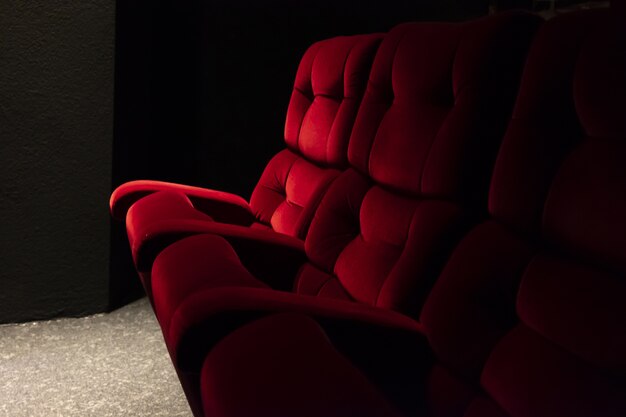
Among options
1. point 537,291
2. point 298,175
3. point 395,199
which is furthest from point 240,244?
point 537,291

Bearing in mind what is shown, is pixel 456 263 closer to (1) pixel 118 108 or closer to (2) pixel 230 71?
(1) pixel 118 108

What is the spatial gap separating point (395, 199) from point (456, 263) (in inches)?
13.6

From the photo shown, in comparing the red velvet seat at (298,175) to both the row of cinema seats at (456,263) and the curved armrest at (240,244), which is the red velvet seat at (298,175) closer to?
the curved armrest at (240,244)

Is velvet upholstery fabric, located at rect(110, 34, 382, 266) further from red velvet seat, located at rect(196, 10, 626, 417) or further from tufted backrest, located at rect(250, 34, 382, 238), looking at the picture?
red velvet seat, located at rect(196, 10, 626, 417)

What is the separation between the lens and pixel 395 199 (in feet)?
4.64

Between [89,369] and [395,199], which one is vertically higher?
[395,199]

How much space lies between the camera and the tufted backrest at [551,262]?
2.63 ft

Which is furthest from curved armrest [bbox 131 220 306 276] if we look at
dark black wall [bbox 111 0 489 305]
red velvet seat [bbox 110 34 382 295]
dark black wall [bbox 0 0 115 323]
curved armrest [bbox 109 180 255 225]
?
dark black wall [bbox 111 0 489 305]

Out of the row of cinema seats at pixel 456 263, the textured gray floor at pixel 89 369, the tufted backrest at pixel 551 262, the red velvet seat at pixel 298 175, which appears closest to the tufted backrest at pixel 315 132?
the red velvet seat at pixel 298 175

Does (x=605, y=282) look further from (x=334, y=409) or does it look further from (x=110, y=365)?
(x=110, y=365)

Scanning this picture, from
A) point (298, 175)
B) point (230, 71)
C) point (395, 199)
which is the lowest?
point (298, 175)

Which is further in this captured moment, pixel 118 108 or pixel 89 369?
pixel 118 108

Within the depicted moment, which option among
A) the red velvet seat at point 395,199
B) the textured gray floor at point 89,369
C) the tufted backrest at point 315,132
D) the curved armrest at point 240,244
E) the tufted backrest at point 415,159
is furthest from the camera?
the tufted backrest at point 315,132

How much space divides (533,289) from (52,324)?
1.81 metres
